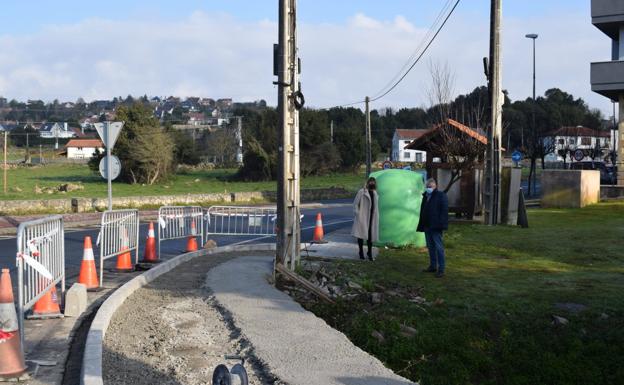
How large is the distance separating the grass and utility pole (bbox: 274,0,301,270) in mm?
1240

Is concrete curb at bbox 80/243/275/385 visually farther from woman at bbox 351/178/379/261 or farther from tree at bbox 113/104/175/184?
tree at bbox 113/104/175/184

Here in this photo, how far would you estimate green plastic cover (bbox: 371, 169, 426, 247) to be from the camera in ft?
54.3

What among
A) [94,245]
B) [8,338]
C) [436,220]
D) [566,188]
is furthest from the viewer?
[566,188]

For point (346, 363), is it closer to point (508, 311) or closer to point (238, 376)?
point (238, 376)

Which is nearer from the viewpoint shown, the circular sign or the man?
the man

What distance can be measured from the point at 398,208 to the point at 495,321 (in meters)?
7.24

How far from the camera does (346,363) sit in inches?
264

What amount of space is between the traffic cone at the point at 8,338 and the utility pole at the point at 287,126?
5.23 m

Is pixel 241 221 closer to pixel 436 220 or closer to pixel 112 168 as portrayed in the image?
pixel 112 168

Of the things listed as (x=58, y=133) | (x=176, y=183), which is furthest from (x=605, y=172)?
(x=58, y=133)

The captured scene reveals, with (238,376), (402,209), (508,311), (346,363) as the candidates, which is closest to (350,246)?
(402,209)

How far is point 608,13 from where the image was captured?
35438mm

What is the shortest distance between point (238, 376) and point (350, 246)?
11.9 m

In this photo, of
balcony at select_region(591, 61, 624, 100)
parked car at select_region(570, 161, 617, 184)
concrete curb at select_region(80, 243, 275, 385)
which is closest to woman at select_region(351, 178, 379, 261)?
concrete curb at select_region(80, 243, 275, 385)
